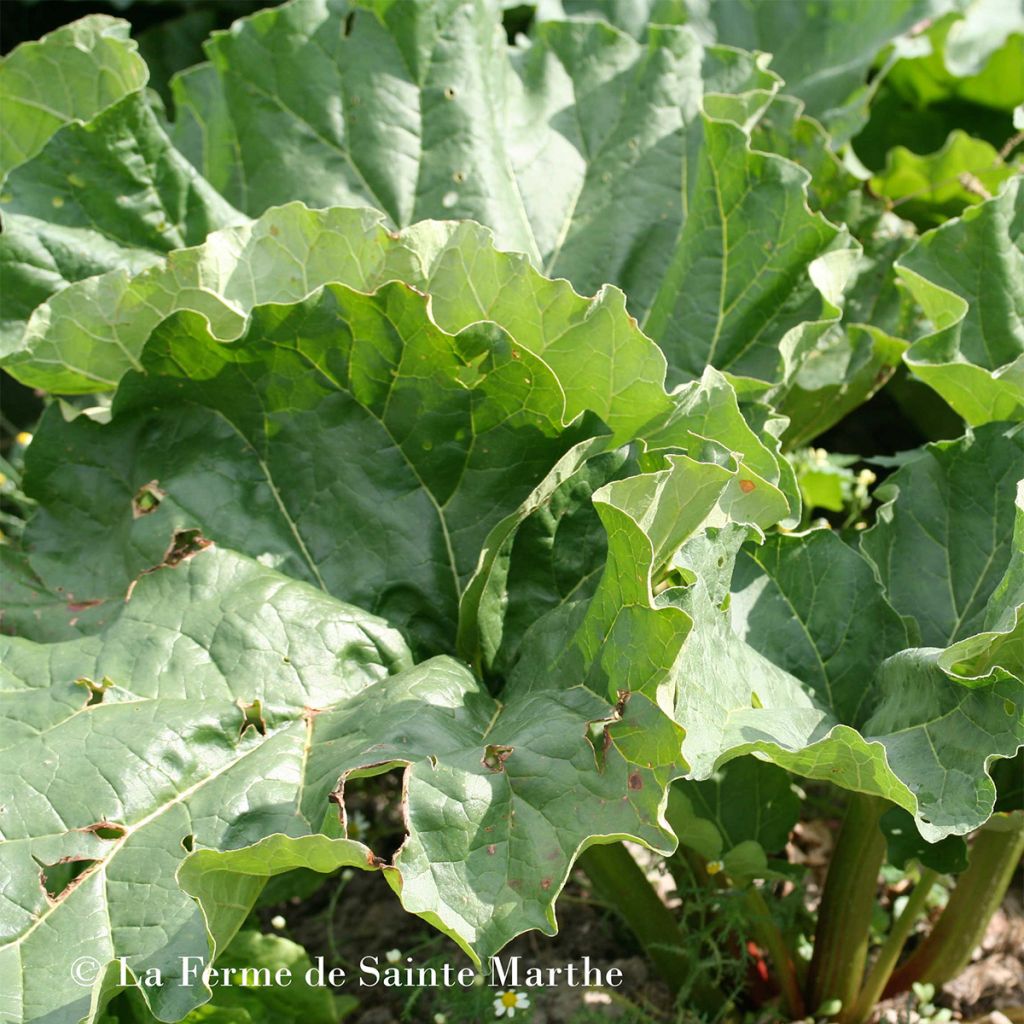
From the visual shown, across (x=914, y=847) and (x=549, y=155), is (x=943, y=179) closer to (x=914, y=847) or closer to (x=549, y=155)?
(x=549, y=155)

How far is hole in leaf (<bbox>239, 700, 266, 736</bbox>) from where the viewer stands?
1.48 meters

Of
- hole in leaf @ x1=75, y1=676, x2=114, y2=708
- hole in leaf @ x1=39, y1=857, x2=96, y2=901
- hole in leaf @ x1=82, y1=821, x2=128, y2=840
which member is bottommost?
hole in leaf @ x1=39, y1=857, x2=96, y2=901

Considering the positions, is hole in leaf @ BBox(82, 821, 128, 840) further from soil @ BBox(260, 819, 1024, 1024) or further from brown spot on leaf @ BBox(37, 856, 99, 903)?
soil @ BBox(260, 819, 1024, 1024)

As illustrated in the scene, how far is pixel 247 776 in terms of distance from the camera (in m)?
1.41

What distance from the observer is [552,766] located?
132 cm

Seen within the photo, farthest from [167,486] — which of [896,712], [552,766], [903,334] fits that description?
[903,334]

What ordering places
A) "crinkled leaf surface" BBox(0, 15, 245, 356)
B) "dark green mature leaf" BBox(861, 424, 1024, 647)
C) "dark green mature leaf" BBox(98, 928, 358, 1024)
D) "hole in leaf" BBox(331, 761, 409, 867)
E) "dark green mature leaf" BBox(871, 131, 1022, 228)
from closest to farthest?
"dark green mature leaf" BBox(861, 424, 1024, 647) → "dark green mature leaf" BBox(98, 928, 358, 1024) → "crinkled leaf surface" BBox(0, 15, 245, 356) → "hole in leaf" BBox(331, 761, 409, 867) → "dark green mature leaf" BBox(871, 131, 1022, 228)

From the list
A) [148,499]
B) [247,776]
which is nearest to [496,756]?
[247,776]

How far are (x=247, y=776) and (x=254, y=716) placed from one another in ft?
0.31

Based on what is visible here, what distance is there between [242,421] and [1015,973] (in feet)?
4.96

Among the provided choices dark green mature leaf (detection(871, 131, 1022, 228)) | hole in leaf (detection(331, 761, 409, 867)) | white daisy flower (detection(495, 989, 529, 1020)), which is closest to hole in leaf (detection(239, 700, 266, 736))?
white daisy flower (detection(495, 989, 529, 1020))

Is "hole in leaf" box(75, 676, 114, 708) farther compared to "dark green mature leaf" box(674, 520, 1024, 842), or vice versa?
"hole in leaf" box(75, 676, 114, 708)

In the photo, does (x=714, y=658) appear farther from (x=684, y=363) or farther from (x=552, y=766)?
(x=684, y=363)

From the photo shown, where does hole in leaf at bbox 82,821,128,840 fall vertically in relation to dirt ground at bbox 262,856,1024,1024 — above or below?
above
